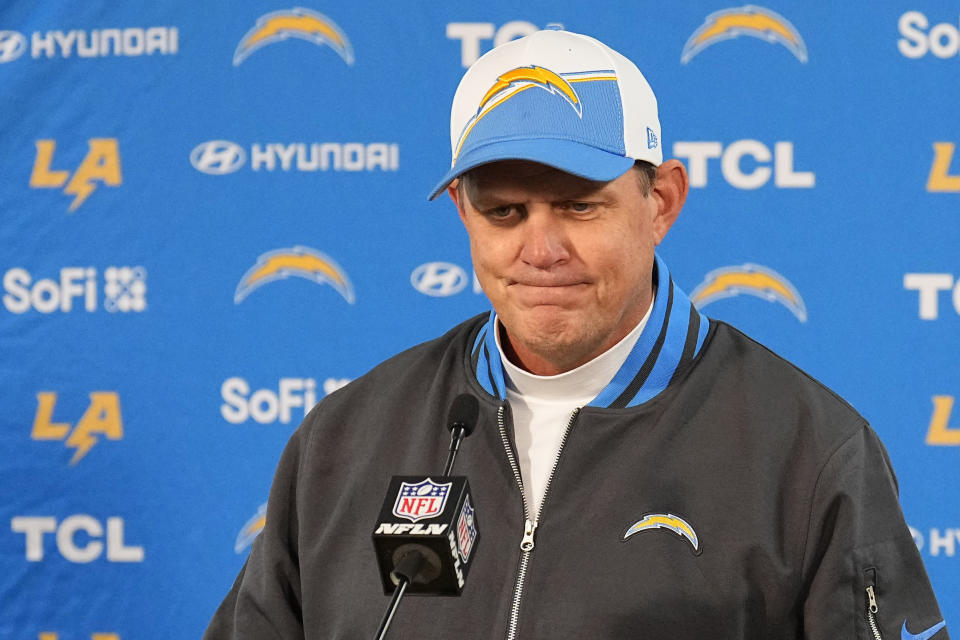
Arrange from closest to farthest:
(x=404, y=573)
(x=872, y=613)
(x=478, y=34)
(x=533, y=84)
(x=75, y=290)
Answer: (x=404, y=573)
(x=872, y=613)
(x=533, y=84)
(x=478, y=34)
(x=75, y=290)

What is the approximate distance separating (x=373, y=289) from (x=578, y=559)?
1347 millimetres

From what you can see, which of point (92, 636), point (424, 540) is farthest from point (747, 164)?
point (92, 636)

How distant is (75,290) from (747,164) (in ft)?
4.88

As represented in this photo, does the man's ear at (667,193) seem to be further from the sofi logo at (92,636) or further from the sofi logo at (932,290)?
the sofi logo at (92,636)

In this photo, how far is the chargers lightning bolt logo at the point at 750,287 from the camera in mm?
2281

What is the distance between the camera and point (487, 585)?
1148 millimetres

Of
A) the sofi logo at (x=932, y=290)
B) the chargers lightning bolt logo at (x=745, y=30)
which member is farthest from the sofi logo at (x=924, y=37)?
the sofi logo at (x=932, y=290)

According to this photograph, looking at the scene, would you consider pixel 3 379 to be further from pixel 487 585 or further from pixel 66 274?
pixel 487 585

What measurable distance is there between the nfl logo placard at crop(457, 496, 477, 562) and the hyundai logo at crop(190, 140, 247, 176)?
1.60 m

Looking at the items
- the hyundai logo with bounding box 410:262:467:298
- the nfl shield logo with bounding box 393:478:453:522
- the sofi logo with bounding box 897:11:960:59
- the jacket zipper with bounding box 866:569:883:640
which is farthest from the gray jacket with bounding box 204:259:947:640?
the sofi logo with bounding box 897:11:960:59

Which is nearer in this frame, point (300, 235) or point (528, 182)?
point (528, 182)

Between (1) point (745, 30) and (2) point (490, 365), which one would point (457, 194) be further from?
(1) point (745, 30)

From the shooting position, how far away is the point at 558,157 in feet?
3.57

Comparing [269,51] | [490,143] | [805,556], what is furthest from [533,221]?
[269,51]
